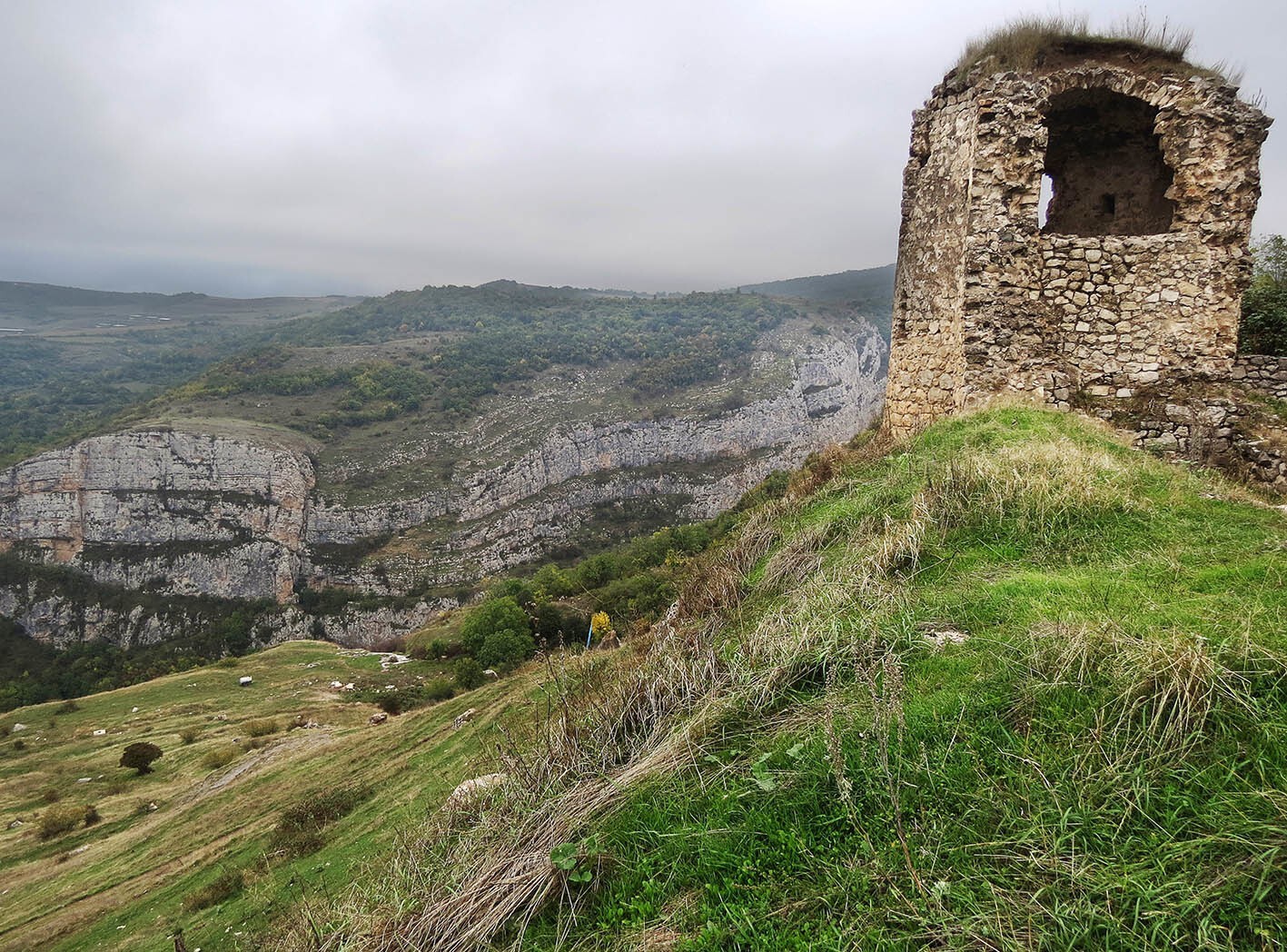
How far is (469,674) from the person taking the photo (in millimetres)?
33344

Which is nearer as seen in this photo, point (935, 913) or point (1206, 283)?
point (935, 913)

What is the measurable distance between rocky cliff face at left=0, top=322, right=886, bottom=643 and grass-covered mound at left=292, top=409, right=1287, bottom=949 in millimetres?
82851

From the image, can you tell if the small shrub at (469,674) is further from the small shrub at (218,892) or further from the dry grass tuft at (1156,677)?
the dry grass tuft at (1156,677)

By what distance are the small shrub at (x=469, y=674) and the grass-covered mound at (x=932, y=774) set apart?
2939cm

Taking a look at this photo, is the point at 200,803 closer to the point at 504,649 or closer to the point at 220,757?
the point at 220,757

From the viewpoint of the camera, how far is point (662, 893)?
8.58 ft

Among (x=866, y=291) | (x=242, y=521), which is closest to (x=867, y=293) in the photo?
(x=866, y=291)

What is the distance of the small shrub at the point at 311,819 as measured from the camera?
919 centimetres

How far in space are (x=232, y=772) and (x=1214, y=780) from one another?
2143cm

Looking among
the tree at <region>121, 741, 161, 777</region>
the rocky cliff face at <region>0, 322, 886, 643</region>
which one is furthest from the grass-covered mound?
the rocky cliff face at <region>0, 322, 886, 643</region>

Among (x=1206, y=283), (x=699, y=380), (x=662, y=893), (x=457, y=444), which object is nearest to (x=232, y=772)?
(x=662, y=893)

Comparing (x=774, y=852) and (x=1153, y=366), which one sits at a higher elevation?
(x=1153, y=366)

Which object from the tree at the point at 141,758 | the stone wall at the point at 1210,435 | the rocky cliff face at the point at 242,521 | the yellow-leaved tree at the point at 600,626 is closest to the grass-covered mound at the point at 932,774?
the yellow-leaved tree at the point at 600,626

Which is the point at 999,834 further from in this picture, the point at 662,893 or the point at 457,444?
the point at 457,444
